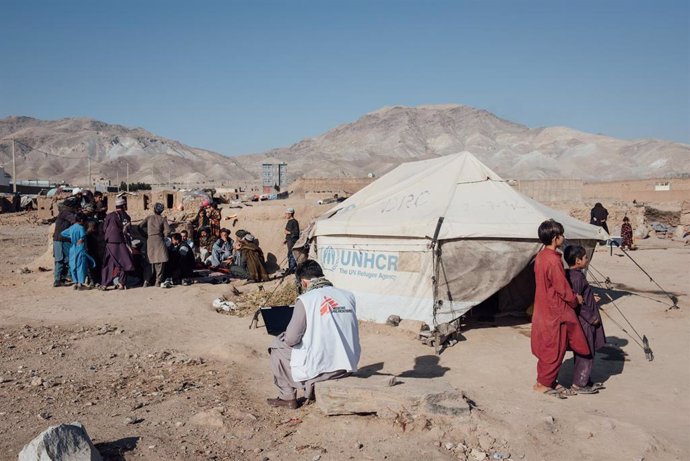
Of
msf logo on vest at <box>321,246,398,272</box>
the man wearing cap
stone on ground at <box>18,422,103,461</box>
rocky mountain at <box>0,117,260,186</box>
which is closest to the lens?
stone on ground at <box>18,422,103,461</box>

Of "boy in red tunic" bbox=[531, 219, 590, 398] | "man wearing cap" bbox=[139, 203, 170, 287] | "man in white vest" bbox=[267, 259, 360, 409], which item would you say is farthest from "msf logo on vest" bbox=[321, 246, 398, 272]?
"man in white vest" bbox=[267, 259, 360, 409]

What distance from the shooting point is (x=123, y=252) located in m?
9.59

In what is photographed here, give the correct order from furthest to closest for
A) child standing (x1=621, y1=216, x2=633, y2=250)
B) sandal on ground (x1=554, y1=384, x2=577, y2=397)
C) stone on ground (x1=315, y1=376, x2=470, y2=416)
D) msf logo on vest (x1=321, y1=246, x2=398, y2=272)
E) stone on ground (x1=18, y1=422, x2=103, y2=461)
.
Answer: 1. child standing (x1=621, y1=216, x2=633, y2=250)
2. msf logo on vest (x1=321, y1=246, x2=398, y2=272)
3. sandal on ground (x1=554, y1=384, x2=577, y2=397)
4. stone on ground (x1=315, y1=376, x2=470, y2=416)
5. stone on ground (x1=18, y1=422, x2=103, y2=461)

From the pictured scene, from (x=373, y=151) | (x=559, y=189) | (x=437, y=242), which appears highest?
(x=373, y=151)

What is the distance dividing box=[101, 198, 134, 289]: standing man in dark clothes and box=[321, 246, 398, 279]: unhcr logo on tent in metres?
3.32

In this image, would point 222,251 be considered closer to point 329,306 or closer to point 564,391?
point 329,306

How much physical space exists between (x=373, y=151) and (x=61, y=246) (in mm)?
88402

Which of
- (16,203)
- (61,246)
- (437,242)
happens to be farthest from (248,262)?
(16,203)

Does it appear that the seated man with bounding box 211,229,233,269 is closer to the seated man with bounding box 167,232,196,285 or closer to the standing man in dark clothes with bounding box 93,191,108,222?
the seated man with bounding box 167,232,196,285

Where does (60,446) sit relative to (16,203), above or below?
below

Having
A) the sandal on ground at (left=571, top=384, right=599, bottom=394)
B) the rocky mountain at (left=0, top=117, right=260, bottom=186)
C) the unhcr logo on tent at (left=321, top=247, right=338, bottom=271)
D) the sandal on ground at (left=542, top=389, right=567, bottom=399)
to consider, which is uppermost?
the rocky mountain at (left=0, top=117, right=260, bottom=186)

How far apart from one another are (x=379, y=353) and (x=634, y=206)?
17.6 m

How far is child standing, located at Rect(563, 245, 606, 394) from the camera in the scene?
504 cm

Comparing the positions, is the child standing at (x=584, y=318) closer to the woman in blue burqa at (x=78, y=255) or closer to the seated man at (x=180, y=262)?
the seated man at (x=180, y=262)
